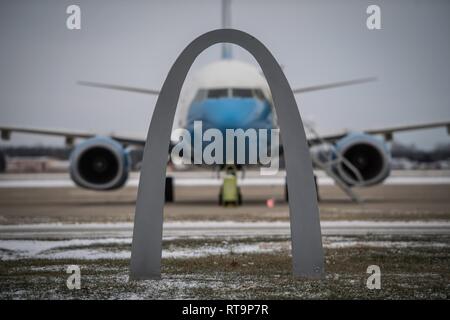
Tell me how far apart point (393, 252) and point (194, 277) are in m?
3.26

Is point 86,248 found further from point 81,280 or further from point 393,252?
point 393,252

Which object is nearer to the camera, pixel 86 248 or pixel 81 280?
pixel 81 280

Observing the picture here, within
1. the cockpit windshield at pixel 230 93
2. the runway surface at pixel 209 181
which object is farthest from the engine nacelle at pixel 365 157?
the runway surface at pixel 209 181

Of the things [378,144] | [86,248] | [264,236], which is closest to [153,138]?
[86,248]

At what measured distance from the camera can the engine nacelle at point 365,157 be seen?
22562 millimetres

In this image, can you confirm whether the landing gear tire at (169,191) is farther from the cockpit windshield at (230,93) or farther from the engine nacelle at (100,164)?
the cockpit windshield at (230,93)

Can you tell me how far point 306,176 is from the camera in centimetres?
801

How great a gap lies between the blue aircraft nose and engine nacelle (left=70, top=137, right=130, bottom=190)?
10.4 ft

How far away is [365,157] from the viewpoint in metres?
23.0

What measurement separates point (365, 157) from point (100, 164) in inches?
282

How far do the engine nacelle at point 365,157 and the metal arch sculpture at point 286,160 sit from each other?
14249mm

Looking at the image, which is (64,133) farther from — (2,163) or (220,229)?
(220,229)

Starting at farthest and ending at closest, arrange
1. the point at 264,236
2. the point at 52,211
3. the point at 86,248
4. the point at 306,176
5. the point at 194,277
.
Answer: the point at 52,211 < the point at 264,236 < the point at 86,248 < the point at 194,277 < the point at 306,176
